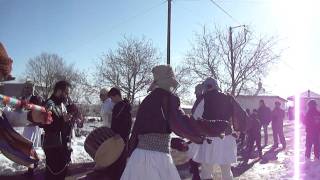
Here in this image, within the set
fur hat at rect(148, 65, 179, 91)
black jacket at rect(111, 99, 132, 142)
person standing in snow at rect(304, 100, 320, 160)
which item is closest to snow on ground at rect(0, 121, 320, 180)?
person standing in snow at rect(304, 100, 320, 160)

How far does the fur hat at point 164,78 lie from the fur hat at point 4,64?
224 centimetres

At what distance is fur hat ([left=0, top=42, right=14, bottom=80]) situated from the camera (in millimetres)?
3170

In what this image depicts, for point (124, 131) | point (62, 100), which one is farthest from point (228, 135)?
point (62, 100)

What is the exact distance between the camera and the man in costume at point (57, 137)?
751 centimetres

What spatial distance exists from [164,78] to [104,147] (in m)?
1.03

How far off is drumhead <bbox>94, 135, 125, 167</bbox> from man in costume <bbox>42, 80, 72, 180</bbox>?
8.42 feet

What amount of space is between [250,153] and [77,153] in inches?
227

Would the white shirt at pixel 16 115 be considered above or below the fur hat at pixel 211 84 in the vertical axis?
below

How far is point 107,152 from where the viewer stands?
5074 mm

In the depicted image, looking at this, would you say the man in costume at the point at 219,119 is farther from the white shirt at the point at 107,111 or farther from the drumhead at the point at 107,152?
the drumhead at the point at 107,152

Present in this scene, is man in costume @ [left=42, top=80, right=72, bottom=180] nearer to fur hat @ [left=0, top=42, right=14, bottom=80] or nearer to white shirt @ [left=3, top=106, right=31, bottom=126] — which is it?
white shirt @ [left=3, top=106, right=31, bottom=126]

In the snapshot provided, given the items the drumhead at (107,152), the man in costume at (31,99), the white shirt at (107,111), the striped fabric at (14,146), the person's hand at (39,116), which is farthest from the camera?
the man in costume at (31,99)

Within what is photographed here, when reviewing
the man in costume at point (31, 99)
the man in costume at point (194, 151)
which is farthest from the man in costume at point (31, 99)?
the man in costume at point (194, 151)

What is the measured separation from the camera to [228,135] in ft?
25.8
